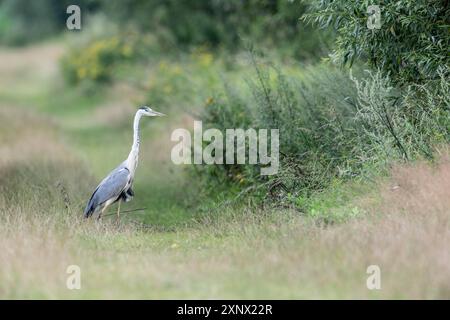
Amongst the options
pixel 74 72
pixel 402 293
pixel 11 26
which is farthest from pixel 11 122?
pixel 11 26

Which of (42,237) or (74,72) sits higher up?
(74,72)

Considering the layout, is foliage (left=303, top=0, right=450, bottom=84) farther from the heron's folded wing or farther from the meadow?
the heron's folded wing

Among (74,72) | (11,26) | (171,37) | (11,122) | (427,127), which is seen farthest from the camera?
(11,26)

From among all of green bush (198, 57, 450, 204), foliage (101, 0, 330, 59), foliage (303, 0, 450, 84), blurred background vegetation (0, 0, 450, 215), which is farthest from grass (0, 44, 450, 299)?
foliage (101, 0, 330, 59)

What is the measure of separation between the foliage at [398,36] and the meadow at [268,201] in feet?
0.23

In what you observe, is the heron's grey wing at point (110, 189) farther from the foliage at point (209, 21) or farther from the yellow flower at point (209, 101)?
the foliage at point (209, 21)

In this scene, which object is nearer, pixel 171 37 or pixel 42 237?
pixel 42 237

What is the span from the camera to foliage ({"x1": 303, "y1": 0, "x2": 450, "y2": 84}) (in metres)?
10.7

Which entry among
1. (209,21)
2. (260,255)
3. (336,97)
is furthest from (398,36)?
(209,21)

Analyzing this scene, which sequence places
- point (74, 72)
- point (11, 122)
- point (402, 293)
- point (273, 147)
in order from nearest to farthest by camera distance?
1. point (402, 293)
2. point (273, 147)
3. point (11, 122)
4. point (74, 72)

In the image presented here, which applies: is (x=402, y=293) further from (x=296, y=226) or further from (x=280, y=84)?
(x=280, y=84)

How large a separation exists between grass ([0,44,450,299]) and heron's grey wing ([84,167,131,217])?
0.77 feet

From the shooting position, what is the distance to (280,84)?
511 inches

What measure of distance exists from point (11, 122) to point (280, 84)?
9109mm
